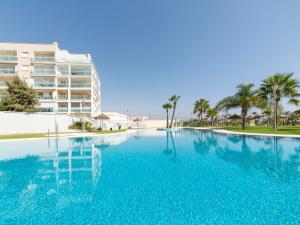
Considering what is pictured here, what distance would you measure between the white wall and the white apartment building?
591cm

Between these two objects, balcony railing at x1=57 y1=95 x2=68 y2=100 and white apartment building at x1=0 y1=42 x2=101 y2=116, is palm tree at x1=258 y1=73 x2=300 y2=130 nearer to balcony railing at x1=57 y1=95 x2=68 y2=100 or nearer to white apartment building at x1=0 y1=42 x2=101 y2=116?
white apartment building at x1=0 y1=42 x2=101 y2=116

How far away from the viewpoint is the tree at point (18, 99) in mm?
19656

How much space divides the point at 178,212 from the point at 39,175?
5.86m

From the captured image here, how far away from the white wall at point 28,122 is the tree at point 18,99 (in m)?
1.90

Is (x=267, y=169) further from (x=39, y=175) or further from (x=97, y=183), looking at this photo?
(x=39, y=175)

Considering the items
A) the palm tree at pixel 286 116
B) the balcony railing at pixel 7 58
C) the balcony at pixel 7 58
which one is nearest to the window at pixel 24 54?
the balcony at pixel 7 58

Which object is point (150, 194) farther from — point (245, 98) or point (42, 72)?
point (42, 72)

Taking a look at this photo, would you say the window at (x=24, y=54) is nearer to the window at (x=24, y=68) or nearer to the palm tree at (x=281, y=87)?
the window at (x=24, y=68)

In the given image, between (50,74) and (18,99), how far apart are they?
9407 millimetres

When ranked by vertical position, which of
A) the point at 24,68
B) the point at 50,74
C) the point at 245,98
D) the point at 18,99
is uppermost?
the point at 24,68

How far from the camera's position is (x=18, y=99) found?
66.7ft

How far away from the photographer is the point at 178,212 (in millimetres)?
3564

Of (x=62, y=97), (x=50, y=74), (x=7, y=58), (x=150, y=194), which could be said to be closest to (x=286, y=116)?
(x=150, y=194)

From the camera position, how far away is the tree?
64.5 ft
